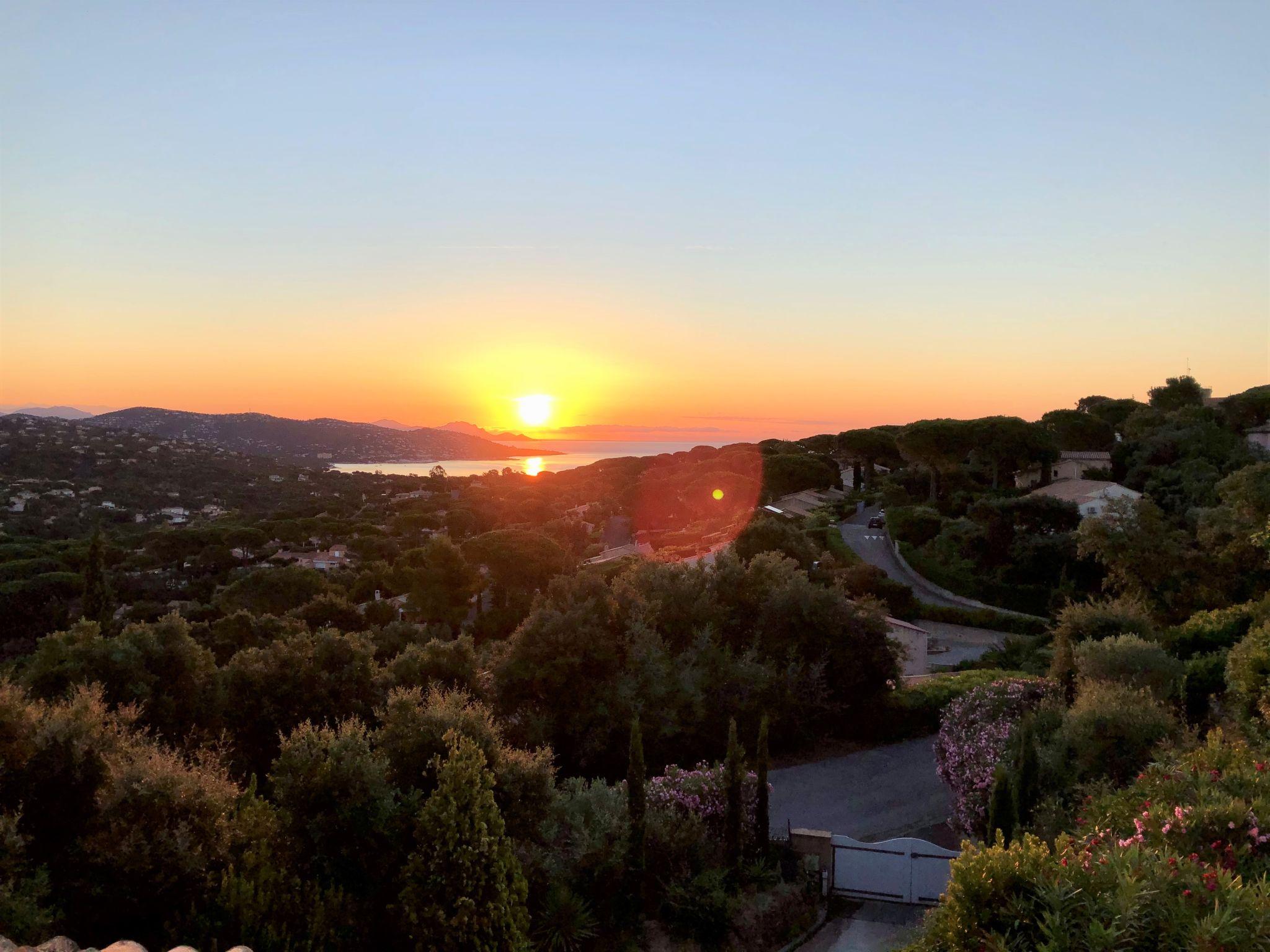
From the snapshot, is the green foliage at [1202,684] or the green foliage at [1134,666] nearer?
the green foliage at [1134,666]

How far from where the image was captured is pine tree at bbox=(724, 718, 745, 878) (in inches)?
371

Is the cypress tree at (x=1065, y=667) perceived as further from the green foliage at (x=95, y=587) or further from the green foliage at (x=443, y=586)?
the green foliage at (x=95, y=587)

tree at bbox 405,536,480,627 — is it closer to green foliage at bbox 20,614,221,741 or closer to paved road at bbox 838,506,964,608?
green foliage at bbox 20,614,221,741

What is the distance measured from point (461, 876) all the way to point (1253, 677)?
388 inches

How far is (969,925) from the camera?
4.46 metres

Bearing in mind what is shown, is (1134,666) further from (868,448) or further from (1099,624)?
(868,448)

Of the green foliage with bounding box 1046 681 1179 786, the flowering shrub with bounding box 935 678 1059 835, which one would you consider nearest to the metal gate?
the flowering shrub with bounding box 935 678 1059 835

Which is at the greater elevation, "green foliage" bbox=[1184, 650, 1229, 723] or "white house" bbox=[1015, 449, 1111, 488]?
→ "white house" bbox=[1015, 449, 1111, 488]

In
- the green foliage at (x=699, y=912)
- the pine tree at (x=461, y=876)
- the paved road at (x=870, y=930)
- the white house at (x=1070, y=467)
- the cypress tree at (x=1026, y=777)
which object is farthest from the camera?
the white house at (x=1070, y=467)

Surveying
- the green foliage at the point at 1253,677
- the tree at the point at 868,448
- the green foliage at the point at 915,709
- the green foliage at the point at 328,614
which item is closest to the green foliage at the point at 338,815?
the green foliage at the point at 1253,677

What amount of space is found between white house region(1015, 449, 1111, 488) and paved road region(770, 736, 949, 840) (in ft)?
120

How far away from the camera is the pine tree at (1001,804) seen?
8625 millimetres

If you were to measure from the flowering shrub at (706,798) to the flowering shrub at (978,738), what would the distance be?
251 centimetres

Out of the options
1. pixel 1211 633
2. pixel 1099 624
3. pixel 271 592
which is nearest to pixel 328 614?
pixel 271 592
